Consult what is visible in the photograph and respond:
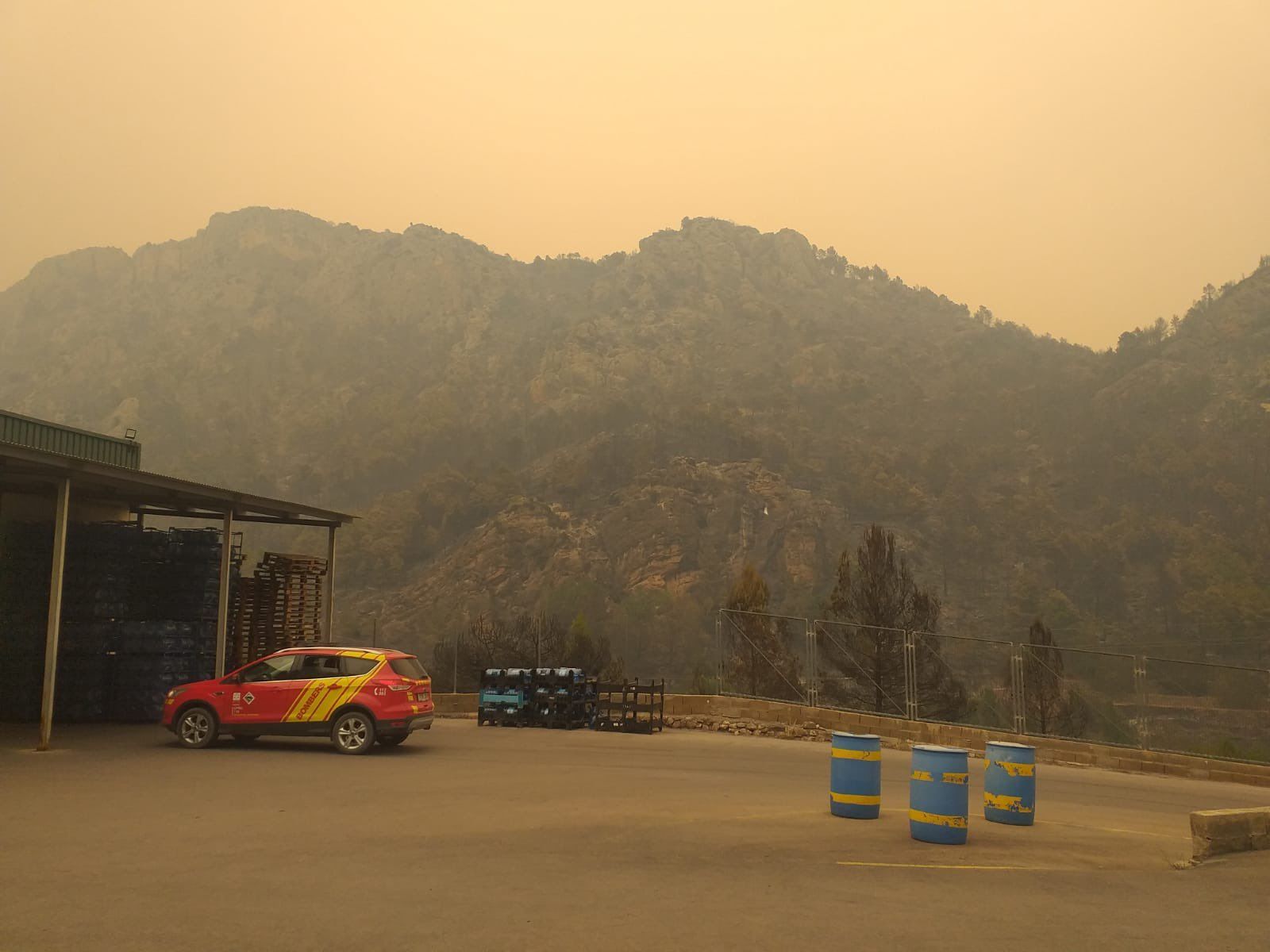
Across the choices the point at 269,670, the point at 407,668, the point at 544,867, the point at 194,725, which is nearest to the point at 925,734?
the point at 407,668

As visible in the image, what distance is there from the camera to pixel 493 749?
17906 mm

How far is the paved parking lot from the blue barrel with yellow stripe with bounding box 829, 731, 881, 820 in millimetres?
261

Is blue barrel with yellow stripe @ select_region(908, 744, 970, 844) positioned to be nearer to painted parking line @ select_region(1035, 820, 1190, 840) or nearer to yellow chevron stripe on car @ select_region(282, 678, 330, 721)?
painted parking line @ select_region(1035, 820, 1190, 840)

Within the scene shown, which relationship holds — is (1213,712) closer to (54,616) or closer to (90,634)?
(90,634)

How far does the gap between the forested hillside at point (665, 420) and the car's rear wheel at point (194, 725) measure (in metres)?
59.7

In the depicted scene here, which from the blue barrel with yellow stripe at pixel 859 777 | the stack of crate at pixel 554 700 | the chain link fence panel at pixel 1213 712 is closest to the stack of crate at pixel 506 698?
the stack of crate at pixel 554 700

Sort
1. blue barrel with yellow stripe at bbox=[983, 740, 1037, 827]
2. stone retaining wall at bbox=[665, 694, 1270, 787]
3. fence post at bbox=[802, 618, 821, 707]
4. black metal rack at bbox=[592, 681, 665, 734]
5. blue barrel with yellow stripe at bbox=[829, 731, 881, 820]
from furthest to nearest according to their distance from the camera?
fence post at bbox=[802, 618, 821, 707]
black metal rack at bbox=[592, 681, 665, 734]
stone retaining wall at bbox=[665, 694, 1270, 787]
blue barrel with yellow stripe at bbox=[983, 740, 1037, 827]
blue barrel with yellow stripe at bbox=[829, 731, 881, 820]

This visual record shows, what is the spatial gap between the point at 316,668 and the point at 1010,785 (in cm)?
1076

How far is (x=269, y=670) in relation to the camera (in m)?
16.4

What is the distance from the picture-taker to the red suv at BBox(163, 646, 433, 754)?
52.5 feet

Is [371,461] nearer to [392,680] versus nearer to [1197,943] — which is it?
[392,680]

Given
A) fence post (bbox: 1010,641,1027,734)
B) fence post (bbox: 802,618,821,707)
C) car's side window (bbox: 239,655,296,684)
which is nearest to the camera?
car's side window (bbox: 239,655,296,684)

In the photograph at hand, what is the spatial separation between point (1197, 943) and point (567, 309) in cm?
15887

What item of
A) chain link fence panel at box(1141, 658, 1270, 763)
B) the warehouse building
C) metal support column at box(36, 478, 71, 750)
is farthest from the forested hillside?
metal support column at box(36, 478, 71, 750)
